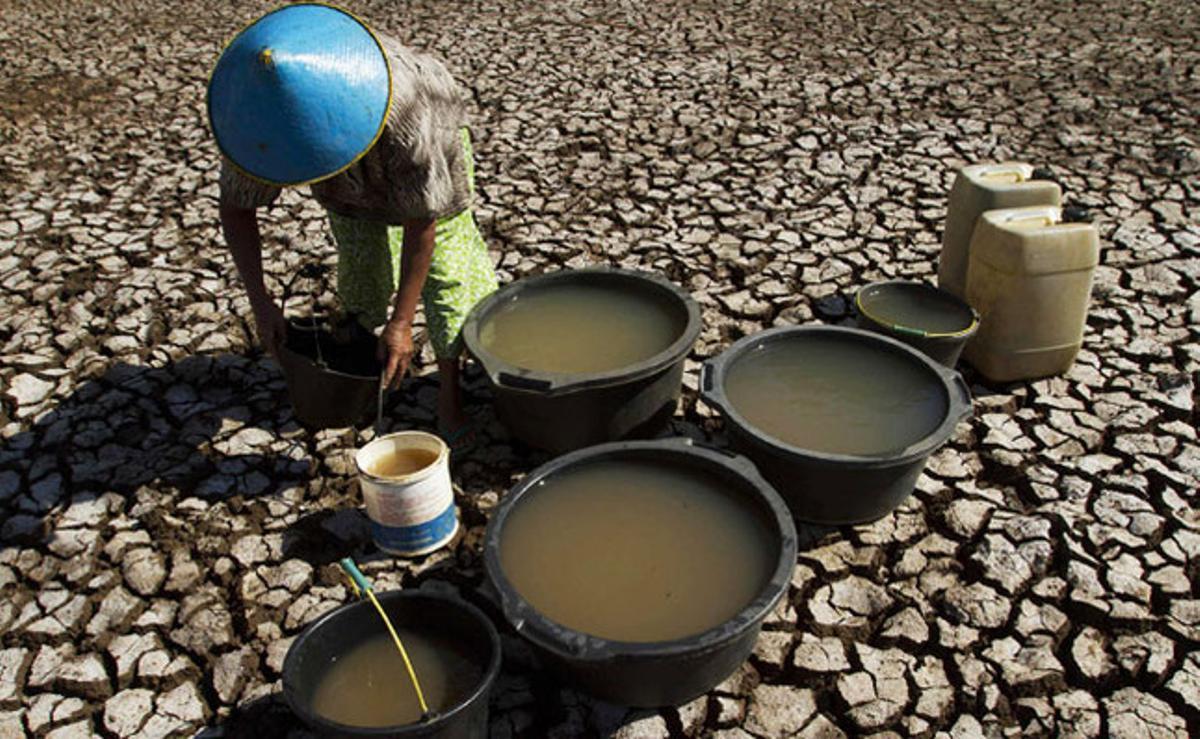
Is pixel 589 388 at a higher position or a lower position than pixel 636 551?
higher

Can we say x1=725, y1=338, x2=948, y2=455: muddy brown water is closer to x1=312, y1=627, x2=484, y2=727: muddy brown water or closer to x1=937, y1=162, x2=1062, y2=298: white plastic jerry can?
x1=937, y1=162, x2=1062, y2=298: white plastic jerry can

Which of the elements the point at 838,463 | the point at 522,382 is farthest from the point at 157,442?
the point at 838,463

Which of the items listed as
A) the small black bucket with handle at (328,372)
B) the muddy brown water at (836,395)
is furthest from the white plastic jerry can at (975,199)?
the small black bucket with handle at (328,372)

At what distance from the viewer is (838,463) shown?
2.92 meters

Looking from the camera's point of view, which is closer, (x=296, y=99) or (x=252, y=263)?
(x=296, y=99)

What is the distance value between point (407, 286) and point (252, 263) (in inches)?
23.5

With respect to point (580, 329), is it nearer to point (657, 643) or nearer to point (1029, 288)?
point (657, 643)

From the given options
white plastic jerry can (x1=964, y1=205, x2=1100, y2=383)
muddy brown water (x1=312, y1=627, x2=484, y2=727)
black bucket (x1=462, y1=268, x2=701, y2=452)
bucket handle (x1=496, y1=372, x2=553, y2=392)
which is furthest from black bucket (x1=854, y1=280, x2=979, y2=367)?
muddy brown water (x1=312, y1=627, x2=484, y2=727)

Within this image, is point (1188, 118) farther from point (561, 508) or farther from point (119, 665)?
point (119, 665)

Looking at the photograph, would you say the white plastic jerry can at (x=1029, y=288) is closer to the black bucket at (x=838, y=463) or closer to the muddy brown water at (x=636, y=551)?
the black bucket at (x=838, y=463)

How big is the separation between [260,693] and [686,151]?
4.30m

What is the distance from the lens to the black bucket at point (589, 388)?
3168mm

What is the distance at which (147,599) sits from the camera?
3076 millimetres

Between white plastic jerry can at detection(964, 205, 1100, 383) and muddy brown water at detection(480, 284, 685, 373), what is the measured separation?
4.47ft
